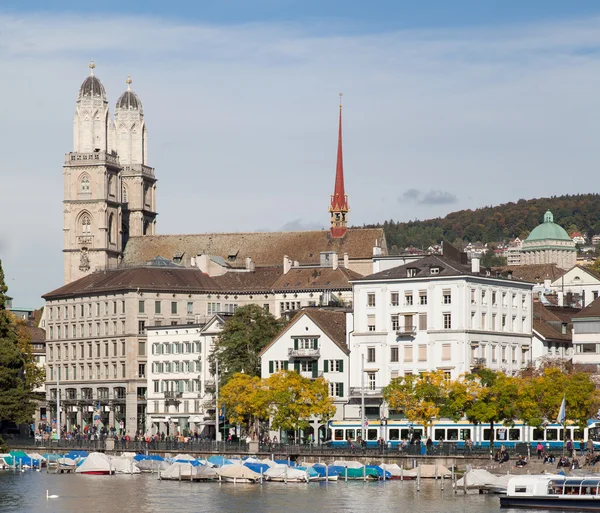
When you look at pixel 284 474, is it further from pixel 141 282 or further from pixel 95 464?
pixel 141 282

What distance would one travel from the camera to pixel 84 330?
19162cm

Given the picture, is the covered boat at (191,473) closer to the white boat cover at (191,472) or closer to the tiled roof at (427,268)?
the white boat cover at (191,472)

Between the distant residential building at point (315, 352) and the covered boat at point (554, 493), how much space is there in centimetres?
4732

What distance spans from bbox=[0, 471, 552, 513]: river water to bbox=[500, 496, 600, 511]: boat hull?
1.12 metres

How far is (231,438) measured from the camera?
152 metres

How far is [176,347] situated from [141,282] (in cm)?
1333

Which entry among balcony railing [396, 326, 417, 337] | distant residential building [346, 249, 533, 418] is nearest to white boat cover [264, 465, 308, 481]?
distant residential building [346, 249, 533, 418]

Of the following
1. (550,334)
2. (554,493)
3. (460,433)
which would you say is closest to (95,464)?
(460,433)

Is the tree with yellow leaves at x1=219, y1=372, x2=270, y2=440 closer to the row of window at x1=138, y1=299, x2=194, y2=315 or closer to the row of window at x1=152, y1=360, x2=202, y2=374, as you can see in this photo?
the row of window at x1=152, y1=360, x2=202, y2=374

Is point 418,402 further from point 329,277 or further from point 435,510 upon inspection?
point 329,277

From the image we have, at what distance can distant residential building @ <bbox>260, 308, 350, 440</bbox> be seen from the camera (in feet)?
472

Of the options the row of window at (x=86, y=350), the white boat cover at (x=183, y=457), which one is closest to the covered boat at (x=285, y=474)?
the white boat cover at (x=183, y=457)

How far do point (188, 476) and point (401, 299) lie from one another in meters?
29.3

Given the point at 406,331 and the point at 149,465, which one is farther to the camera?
the point at 406,331
